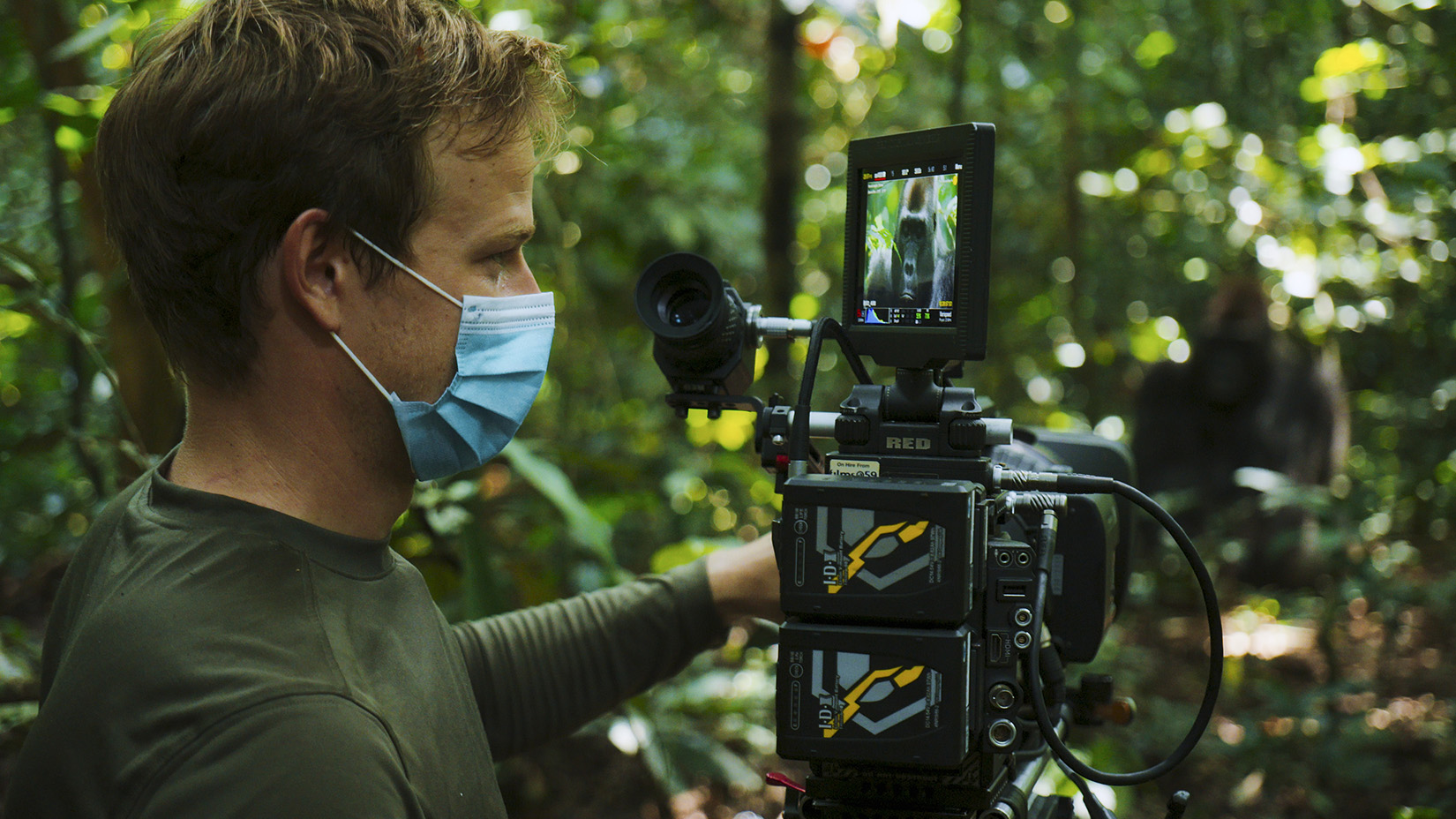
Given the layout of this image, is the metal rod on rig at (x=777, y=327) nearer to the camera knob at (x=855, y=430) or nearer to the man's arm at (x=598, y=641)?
the camera knob at (x=855, y=430)

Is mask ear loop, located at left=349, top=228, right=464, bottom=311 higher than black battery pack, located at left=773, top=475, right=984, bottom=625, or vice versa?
mask ear loop, located at left=349, top=228, right=464, bottom=311

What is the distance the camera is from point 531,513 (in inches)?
110

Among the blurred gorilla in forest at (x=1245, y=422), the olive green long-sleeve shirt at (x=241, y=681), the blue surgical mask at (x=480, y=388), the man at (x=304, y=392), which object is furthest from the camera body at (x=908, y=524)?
the blurred gorilla in forest at (x=1245, y=422)

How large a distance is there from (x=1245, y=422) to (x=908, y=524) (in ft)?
17.1

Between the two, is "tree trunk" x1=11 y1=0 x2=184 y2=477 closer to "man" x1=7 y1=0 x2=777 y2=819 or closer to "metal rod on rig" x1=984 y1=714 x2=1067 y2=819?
"man" x1=7 y1=0 x2=777 y2=819

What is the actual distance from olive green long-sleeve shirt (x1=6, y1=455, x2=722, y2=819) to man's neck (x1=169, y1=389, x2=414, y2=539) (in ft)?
0.10

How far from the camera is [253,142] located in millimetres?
1115

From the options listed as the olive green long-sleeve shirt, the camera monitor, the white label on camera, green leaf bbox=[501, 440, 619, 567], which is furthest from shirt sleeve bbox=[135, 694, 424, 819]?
green leaf bbox=[501, 440, 619, 567]

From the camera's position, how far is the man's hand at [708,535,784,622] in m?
1.64

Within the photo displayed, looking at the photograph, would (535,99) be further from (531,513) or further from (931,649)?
(531,513)

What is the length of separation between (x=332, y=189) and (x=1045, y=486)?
0.80 metres

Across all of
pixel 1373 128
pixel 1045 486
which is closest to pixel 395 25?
pixel 1045 486

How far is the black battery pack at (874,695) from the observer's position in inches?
40.9

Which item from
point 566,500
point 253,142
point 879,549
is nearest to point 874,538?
point 879,549
